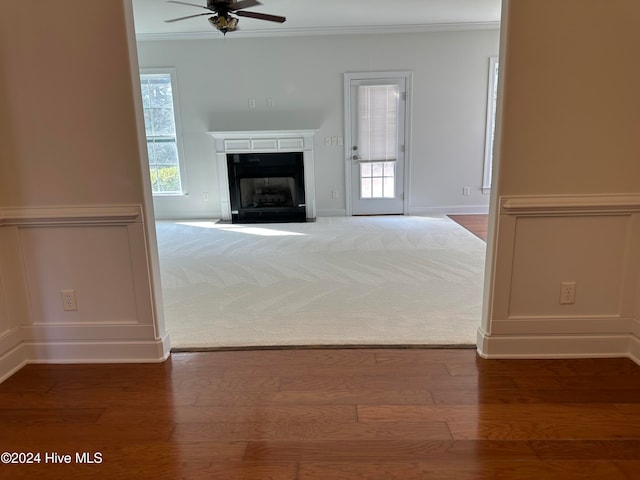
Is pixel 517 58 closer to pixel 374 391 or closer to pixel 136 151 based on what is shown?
pixel 374 391

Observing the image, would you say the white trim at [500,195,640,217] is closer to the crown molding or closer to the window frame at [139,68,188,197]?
the crown molding

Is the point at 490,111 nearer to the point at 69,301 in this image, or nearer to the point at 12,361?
the point at 69,301

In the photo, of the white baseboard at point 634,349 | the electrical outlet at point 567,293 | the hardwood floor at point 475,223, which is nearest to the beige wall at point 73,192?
the electrical outlet at point 567,293

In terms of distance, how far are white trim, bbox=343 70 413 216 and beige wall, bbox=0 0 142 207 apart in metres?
4.67

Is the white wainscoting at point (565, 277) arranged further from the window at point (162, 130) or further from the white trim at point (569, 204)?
the window at point (162, 130)

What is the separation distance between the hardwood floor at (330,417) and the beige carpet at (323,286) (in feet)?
0.88

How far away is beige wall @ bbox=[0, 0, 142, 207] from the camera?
194 cm

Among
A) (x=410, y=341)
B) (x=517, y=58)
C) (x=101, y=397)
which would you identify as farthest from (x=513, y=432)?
(x=101, y=397)

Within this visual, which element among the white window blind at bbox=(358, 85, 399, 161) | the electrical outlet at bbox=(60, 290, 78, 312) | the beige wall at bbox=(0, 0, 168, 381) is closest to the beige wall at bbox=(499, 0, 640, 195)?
the beige wall at bbox=(0, 0, 168, 381)

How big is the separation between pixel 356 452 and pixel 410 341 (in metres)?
0.97

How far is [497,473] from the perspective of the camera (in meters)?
1.46

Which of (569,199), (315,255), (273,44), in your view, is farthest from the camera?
(273,44)

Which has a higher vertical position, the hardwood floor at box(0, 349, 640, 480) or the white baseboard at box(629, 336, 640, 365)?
the white baseboard at box(629, 336, 640, 365)

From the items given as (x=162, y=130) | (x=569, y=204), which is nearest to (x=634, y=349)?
(x=569, y=204)
